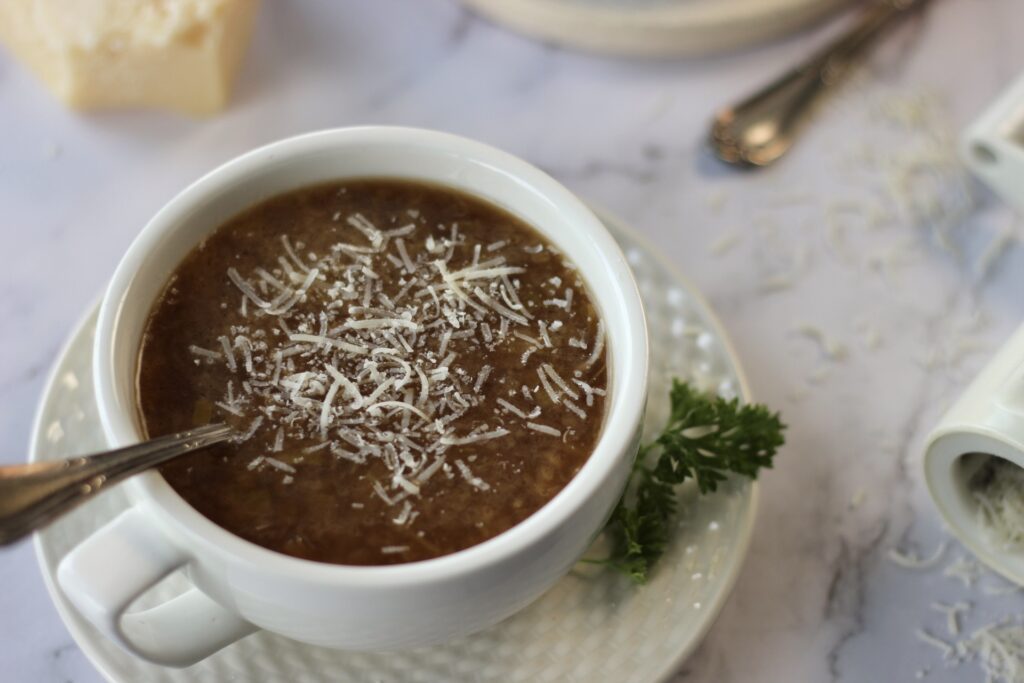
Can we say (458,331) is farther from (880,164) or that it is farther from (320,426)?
(880,164)

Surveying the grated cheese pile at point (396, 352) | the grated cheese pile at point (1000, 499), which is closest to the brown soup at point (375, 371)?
the grated cheese pile at point (396, 352)

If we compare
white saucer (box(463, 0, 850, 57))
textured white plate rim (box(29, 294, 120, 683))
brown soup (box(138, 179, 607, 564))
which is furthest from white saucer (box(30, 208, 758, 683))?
white saucer (box(463, 0, 850, 57))

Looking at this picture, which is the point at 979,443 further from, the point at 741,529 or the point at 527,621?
the point at 527,621

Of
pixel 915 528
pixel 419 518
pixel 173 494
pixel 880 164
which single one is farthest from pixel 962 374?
pixel 173 494

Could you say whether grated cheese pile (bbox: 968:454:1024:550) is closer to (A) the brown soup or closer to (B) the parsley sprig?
(B) the parsley sprig

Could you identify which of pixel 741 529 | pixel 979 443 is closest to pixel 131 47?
pixel 741 529

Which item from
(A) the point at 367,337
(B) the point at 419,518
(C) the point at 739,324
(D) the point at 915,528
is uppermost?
(A) the point at 367,337
